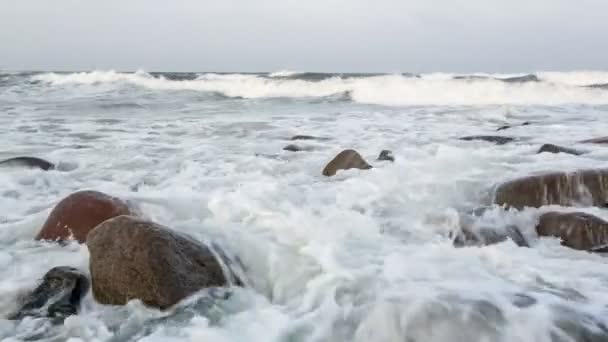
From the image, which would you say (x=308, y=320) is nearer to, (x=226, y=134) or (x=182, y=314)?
(x=182, y=314)

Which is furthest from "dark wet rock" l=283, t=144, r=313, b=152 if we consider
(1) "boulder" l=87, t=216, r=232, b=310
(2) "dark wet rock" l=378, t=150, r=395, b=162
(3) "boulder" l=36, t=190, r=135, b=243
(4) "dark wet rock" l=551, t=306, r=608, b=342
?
(4) "dark wet rock" l=551, t=306, r=608, b=342

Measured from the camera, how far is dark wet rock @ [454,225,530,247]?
11.5 feet

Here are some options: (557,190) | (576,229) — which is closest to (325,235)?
(576,229)

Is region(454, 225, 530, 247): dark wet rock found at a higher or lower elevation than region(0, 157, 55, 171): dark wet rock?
higher

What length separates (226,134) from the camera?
9391 mm

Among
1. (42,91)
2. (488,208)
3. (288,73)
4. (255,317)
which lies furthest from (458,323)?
(288,73)

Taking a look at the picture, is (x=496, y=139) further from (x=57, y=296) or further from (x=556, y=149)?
(x=57, y=296)

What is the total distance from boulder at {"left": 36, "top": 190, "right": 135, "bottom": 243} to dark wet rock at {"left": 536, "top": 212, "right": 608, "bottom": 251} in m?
2.65

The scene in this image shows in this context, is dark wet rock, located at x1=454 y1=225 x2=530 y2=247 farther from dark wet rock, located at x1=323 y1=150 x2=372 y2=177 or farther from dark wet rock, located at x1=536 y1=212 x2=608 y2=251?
dark wet rock, located at x1=323 y1=150 x2=372 y2=177

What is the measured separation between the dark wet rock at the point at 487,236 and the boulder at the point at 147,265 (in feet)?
5.08

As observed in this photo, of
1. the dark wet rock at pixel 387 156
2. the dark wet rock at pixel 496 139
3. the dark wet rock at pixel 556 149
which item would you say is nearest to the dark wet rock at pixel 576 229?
the dark wet rock at pixel 556 149

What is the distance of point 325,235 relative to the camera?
11.8 ft

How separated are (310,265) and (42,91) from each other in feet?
73.8

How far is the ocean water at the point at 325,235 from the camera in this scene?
8.12ft
